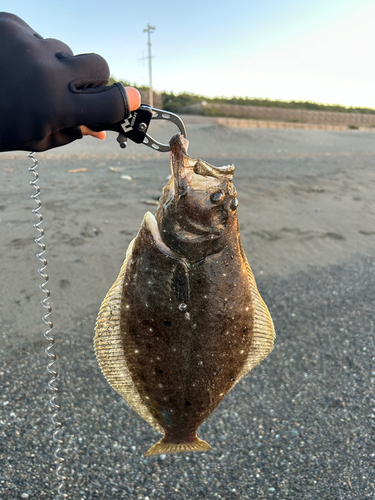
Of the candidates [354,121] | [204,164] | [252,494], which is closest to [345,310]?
[252,494]

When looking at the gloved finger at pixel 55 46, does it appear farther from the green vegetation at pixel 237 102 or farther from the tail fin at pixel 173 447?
the green vegetation at pixel 237 102

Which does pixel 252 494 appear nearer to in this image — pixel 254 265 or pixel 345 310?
pixel 345 310

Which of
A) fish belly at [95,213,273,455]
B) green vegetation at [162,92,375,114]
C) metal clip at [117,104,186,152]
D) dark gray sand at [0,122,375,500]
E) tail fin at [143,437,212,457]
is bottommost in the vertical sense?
dark gray sand at [0,122,375,500]

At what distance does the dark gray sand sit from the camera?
3223mm

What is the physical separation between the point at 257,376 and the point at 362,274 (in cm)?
359

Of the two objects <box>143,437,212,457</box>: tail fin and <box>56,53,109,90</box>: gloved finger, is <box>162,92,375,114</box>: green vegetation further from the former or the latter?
<box>143,437,212,457</box>: tail fin

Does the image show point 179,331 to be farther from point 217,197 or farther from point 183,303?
point 217,197

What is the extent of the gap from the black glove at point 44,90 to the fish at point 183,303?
1.21 ft

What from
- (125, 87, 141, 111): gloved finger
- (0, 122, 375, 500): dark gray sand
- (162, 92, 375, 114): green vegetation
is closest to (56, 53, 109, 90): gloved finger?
(125, 87, 141, 111): gloved finger

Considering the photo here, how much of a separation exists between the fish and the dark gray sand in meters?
1.81

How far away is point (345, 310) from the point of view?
18.8 ft

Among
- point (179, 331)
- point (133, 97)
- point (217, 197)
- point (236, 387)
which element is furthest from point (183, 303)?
point (236, 387)

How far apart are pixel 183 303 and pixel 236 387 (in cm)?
290

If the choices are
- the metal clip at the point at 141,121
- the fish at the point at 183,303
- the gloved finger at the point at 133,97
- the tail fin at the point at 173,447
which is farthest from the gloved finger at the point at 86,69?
the tail fin at the point at 173,447
